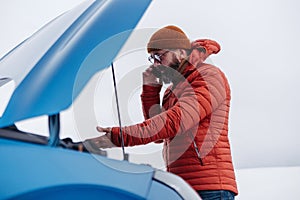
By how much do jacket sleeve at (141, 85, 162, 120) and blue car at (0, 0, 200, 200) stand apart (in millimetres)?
681

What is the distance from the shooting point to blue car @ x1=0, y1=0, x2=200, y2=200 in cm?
69

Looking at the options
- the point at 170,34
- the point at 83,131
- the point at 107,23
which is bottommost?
the point at 83,131

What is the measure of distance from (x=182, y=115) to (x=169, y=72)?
341 millimetres

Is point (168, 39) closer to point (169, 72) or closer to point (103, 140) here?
point (169, 72)

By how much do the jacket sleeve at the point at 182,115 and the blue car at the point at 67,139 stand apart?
0.20 meters

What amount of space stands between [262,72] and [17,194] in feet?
11.8

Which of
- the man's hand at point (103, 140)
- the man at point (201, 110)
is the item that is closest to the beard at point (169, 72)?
the man at point (201, 110)

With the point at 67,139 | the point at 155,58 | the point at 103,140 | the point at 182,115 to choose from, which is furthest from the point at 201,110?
the point at 67,139

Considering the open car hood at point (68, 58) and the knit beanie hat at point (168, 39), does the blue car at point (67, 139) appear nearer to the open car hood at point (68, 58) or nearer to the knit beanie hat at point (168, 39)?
the open car hood at point (68, 58)

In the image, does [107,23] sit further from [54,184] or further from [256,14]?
[256,14]

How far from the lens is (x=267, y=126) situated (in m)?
3.96

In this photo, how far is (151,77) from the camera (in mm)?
1513

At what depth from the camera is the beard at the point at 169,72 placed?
1378 millimetres

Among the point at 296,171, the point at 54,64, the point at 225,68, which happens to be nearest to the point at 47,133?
the point at 54,64
